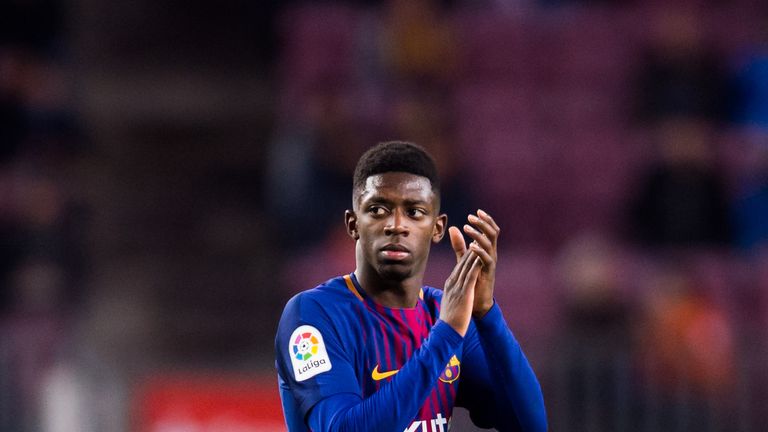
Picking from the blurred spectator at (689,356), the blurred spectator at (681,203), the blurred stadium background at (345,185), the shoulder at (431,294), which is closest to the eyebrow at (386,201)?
the shoulder at (431,294)

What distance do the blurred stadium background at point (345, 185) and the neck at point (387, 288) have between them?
3901mm

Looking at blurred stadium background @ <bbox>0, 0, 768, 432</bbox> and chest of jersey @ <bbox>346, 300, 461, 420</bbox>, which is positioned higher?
blurred stadium background @ <bbox>0, 0, 768, 432</bbox>

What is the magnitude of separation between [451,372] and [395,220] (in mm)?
593

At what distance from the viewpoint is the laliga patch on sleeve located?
3.78 meters

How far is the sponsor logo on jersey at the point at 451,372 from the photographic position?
13.5 feet

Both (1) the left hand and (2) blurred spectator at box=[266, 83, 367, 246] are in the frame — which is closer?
(1) the left hand

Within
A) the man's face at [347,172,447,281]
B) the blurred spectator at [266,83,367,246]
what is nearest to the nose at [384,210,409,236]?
the man's face at [347,172,447,281]

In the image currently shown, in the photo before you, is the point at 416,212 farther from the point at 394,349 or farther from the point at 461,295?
the point at 394,349

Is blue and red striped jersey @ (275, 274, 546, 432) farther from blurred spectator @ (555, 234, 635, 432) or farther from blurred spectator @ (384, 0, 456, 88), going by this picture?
blurred spectator @ (384, 0, 456, 88)

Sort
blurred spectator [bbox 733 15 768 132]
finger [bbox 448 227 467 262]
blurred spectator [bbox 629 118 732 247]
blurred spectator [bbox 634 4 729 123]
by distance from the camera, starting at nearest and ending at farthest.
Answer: finger [bbox 448 227 467 262], blurred spectator [bbox 629 118 732 247], blurred spectator [bbox 634 4 729 123], blurred spectator [bbox 733 15 768 132]

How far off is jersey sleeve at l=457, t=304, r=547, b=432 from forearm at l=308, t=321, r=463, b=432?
283 millimetres

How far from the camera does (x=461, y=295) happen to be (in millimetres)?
3729

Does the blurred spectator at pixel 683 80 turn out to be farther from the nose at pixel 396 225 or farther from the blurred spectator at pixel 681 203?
the nose at pixel 396 225

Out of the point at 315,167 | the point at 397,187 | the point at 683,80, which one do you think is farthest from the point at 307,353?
the point at 683,80
